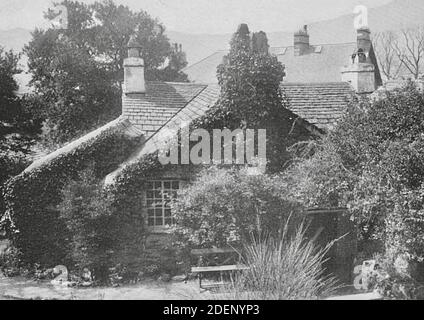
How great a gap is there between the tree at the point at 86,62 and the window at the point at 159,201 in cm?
1519

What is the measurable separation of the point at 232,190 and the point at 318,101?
814cm

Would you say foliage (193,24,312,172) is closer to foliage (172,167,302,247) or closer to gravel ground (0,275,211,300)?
foliage (172,167,302,247)

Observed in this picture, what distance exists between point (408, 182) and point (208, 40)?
22412mm

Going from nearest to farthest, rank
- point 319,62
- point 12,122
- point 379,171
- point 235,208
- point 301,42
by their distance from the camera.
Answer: point 379,171 → point 235,208 → point 12,122 → point 319,62 → point 301,42

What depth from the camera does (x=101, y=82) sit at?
28250 millimetres

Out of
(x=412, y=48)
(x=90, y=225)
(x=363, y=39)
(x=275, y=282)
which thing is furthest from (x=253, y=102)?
(x=412, y=48)

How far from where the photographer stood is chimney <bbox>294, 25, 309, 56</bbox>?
36688 millimetres

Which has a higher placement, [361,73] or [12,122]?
[361,73]

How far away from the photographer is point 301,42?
Answer: 122ft

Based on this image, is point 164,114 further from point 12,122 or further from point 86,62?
point 86,62

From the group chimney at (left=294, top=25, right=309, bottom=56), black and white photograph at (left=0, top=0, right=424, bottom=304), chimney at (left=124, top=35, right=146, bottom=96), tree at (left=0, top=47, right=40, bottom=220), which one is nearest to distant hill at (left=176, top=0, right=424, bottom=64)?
chimney at (left=294, top=25, right=309, bottom=56)

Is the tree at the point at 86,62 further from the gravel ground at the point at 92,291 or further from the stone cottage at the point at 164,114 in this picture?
the gravel ground at the point at 92,291

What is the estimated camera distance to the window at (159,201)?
44.4 feet
